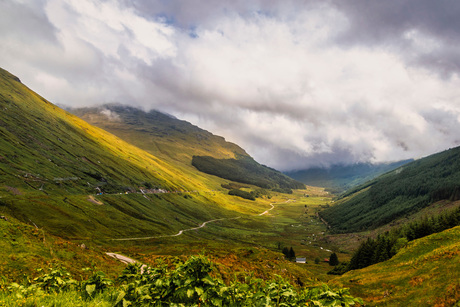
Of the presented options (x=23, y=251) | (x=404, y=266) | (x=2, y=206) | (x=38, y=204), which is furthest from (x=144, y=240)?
(x=404, y=266)

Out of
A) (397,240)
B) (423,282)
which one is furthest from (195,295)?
(397,240)

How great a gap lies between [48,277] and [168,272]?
15.0 ft

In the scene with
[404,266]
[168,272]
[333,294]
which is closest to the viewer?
[333,294]

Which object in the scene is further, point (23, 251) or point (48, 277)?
point (23, 251)

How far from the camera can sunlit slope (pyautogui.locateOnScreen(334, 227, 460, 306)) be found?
35.8m

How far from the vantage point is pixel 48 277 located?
8664 millimetres

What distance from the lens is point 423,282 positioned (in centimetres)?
→ 4784

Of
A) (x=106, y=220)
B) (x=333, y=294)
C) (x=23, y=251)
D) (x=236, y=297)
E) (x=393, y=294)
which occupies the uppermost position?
(x=333, y=294)

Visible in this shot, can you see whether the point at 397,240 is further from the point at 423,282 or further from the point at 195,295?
the point at 195,295

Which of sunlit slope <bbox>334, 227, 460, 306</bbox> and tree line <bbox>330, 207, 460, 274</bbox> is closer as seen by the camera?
sunlit slope <bbox>334, 227, 460, 306</bbox>

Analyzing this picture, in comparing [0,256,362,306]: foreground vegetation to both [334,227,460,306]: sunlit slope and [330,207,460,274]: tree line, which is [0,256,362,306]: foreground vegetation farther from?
[330,207,460,274]: tree line

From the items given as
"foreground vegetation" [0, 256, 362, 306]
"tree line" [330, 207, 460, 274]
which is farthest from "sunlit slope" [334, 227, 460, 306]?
"foreground vegetation" [0, 256, 362, 306]

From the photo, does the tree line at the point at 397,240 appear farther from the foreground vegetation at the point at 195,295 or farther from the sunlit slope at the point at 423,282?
the foreground vegetation at the point at 195,295

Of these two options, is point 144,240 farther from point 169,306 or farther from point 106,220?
point 169,306
